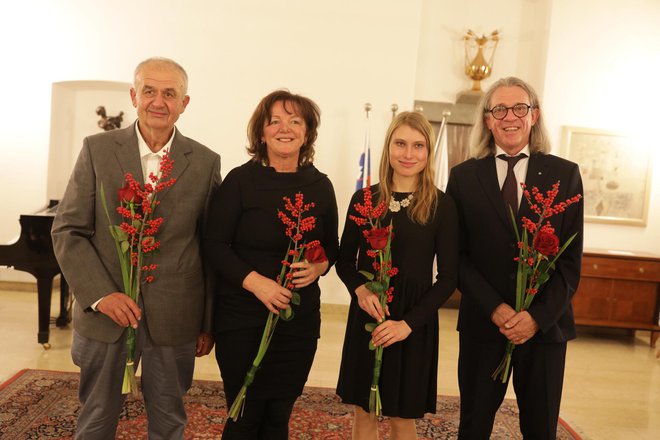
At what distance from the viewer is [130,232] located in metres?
1.93

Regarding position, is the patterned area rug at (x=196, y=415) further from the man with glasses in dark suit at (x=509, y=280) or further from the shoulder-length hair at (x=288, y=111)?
the shoulder-length hair at (x=288, y=111)

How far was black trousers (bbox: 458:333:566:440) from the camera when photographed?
2258 mm

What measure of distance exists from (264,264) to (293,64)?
15.4 feet

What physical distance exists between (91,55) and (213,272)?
525 centimetres

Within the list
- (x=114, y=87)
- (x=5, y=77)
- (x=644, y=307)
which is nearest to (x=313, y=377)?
(x=644, y=307)

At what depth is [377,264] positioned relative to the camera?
6.76ft

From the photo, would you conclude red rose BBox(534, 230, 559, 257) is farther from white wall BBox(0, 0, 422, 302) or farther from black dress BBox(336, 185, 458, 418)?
white wall BBox(0, 0, 422, 302)

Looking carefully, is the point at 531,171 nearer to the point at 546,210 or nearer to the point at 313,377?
the point at 546,210

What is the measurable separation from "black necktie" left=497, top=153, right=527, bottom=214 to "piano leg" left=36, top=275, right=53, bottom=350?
3814 mm

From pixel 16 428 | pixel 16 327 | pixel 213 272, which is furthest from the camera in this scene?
pixel 16 327

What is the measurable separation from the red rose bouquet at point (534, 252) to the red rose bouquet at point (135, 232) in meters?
1.35

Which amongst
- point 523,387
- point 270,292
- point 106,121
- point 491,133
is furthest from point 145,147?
point 106,121

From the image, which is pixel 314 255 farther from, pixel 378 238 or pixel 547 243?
pixel 547 243

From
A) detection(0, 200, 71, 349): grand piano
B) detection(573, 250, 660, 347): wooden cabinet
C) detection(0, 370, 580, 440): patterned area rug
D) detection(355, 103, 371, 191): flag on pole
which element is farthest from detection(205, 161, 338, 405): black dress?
detection(573, 250, 660, 347): wooden cabinet
